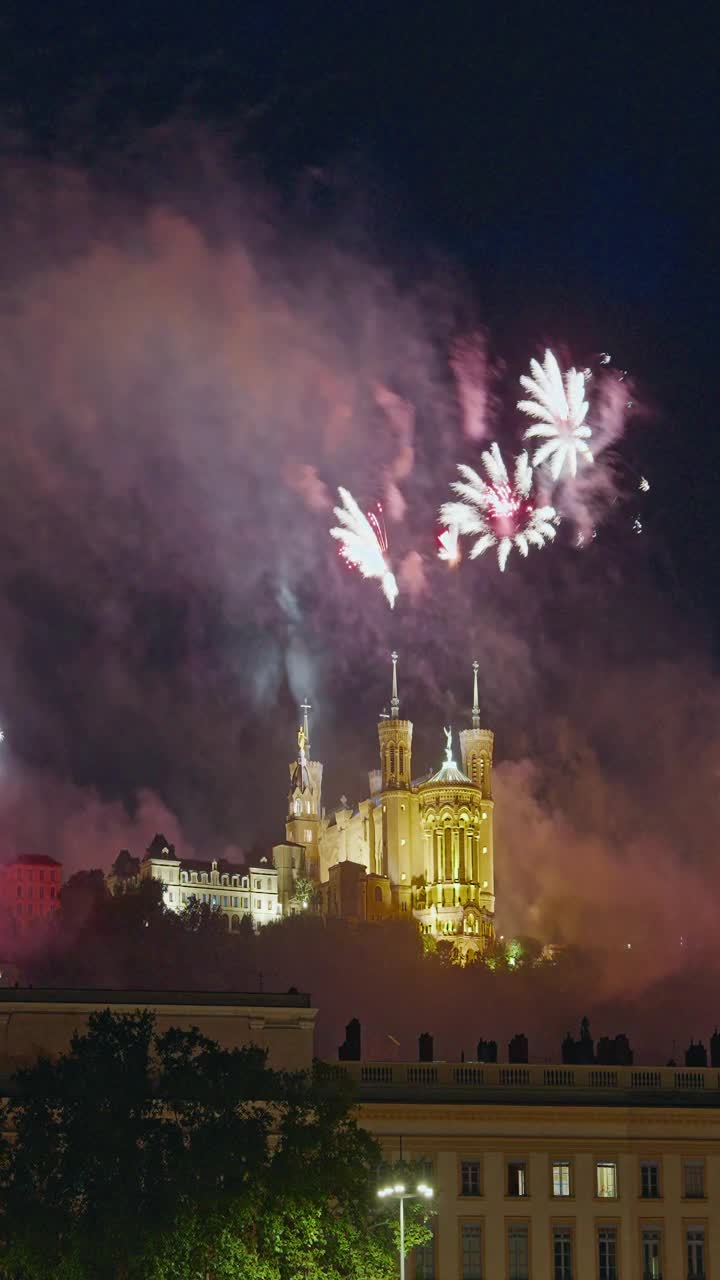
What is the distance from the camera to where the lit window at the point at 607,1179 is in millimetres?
100312

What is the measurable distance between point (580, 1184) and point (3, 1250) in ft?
91.2

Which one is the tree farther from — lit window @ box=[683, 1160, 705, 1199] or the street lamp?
lit window @ box=[683, 1160, 705, 1199]

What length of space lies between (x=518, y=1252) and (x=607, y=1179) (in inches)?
181

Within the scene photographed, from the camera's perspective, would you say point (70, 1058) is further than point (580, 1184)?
No

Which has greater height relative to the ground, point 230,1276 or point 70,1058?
point 70,1058

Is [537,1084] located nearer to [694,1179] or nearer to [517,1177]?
[517,1177]

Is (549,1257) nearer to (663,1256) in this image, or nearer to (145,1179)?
(663,1256)

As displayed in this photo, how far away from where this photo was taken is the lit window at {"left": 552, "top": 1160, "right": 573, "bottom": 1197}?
10000 centimetres

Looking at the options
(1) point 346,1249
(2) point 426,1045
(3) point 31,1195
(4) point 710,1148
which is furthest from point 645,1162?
(3) point 31,1195

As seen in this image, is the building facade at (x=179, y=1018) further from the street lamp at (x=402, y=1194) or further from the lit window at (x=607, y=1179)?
the street lamp at (x=402, y=1194)

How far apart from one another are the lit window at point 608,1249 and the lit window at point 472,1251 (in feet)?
16.7

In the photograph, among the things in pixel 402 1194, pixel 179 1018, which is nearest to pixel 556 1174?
pixel 179 1018

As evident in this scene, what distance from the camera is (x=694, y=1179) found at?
101250mm

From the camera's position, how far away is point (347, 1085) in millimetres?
88938
